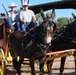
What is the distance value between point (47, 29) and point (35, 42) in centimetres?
61

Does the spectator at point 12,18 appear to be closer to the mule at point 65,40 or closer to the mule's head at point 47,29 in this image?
the mule at point 65,40

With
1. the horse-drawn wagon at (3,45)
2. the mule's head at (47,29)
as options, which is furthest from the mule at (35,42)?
the horse-drawn wagon at (3,45)

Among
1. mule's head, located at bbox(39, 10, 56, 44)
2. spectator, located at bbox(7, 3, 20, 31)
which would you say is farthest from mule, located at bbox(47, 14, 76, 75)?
spectator, located at bbox(7, 3, 20, 31)

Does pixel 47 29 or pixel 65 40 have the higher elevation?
pixel 47 29

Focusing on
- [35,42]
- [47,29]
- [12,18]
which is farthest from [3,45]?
[47,29]

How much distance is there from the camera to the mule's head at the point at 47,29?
7.57 metres

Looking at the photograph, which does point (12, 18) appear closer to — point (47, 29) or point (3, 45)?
point (3, 45)

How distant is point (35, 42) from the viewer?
8070 millimetres

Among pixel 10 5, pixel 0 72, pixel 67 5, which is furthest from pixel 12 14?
pixel 67 5

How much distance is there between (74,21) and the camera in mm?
8711

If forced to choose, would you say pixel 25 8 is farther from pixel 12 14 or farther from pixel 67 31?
pixel 67 31

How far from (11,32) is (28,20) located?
0.62 meters

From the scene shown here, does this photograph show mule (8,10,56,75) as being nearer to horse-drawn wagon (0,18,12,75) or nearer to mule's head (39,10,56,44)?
mule's head (39,10,56,44)

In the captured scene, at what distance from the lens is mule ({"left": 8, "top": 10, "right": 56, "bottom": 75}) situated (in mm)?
7656
